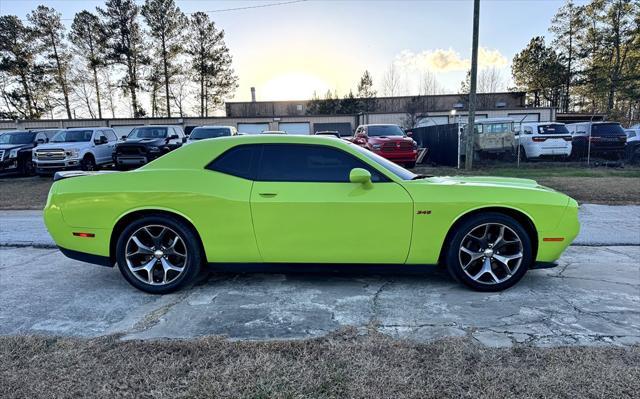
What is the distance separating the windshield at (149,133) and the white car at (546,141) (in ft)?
47.1

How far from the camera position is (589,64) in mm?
38594

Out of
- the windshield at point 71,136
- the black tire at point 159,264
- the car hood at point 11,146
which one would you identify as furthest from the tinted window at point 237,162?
the car hood at point 11,146

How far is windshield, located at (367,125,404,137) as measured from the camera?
49.0 feet

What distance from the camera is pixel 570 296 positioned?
3512 millimetres

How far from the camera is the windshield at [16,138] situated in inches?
594

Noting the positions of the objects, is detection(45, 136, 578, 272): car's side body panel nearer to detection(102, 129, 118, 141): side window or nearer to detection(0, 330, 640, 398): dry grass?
detection(0, 330, 640, 398): dry grass

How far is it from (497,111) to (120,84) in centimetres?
3474

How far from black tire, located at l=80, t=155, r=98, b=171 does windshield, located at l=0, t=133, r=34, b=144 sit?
11.0 ft

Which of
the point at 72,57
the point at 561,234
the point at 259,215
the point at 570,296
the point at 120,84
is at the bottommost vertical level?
the point at 570,296

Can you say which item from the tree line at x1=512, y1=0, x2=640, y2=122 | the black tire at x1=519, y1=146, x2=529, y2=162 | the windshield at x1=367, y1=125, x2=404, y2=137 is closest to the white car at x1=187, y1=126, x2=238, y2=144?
the windshield at x1=367, y1=125, x2=404, y2=137

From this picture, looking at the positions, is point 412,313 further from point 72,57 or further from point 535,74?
point 535,74

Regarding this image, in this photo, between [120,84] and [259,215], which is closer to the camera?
[259,215]

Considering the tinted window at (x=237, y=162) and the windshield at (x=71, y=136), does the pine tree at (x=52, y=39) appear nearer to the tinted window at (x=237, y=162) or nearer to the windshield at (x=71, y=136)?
the windshield at (x=71, y=136)

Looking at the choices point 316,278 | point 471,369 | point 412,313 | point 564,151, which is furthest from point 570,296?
point 564,151
